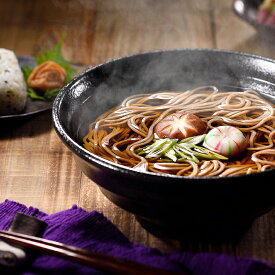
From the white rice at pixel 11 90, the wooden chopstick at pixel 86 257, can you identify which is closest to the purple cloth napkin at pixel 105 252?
the wooden chopstick at pixel 86 257

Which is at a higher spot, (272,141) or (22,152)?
(272,141)

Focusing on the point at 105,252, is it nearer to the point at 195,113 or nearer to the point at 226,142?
the point at 226,142

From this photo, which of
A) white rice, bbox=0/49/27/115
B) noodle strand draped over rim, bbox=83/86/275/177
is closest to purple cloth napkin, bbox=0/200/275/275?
noodle strand draped over rim, bbox=83/86/275/177

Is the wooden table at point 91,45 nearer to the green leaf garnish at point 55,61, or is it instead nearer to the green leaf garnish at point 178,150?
the green leaf garnish at point 55,61

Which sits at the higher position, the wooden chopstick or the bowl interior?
the bowl interior

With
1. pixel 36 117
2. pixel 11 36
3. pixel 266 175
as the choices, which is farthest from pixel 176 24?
pixel 266 175

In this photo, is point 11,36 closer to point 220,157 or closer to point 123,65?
point 123,65

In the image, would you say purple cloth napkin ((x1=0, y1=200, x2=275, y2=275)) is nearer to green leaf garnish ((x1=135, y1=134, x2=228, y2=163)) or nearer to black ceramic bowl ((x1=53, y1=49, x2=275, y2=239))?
black ceramic bowl ((x1=53, y1=49, x2=275, y2=239))
